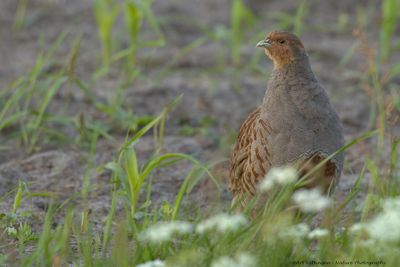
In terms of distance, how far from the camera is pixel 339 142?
3.64m

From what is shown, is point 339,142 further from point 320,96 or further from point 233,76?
point 233,76

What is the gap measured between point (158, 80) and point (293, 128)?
2521 millimetres

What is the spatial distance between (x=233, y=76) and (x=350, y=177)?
183 centimetres

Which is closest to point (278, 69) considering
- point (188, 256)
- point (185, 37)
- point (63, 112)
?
point (188, 256)

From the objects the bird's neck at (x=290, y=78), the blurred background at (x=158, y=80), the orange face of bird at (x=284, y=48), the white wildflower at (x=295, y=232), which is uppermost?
the orange face of bird at (x=284, y=48)

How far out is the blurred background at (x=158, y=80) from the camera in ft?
→ 15.1

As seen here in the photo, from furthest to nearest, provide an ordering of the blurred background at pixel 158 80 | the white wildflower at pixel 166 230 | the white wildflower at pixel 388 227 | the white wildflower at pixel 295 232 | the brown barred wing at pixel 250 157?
the blurred background at pixel 158 80 < the brown barred wing at pixel 250 157 < the white wildflower at pixel 295 232 < the white wildflower at pixel 166 230 < the white wildflower at pixel 388 227

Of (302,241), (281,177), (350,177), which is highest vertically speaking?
(281,177)

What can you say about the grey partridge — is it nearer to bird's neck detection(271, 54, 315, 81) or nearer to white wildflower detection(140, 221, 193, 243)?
bird's neck detection(271, 54, 315, 81)

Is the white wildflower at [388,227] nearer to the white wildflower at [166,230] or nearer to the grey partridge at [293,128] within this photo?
the white wildflower at [166,230]

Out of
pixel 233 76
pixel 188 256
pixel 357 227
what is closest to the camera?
pixel 188 256

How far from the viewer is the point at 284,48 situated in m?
3.85

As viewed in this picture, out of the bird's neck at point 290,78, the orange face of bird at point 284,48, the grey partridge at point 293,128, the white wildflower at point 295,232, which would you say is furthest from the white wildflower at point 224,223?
the orange face of bird at point 284,48

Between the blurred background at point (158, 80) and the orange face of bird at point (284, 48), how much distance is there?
10.4 inches
